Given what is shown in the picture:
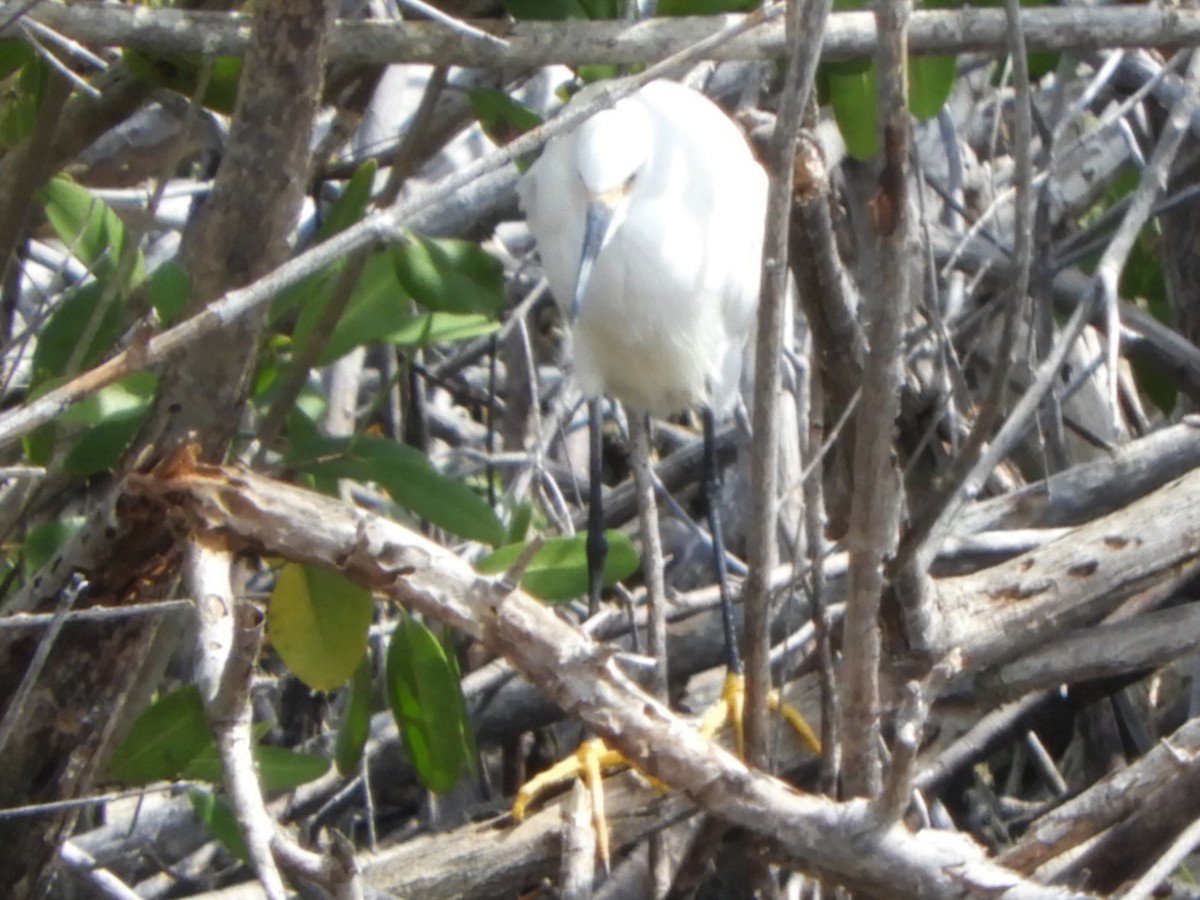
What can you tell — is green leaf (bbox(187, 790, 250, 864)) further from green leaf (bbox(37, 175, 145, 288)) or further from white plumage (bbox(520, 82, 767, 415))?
white plumage (bbox(520, 82, 767, 415))

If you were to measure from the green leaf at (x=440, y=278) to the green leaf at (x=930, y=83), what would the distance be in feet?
1.41

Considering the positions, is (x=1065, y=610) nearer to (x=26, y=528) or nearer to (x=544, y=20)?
(x=544, y=20)

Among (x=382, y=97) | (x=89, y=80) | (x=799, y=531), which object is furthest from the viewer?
(x=382, y=97)

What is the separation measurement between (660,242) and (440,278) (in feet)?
1.91

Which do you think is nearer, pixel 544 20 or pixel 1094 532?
pixel 544 20

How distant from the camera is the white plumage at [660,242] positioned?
183cm

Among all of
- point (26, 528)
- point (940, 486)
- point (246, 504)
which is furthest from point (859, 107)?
point (26, 528)

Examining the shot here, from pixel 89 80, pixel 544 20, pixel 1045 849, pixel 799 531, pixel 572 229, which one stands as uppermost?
pixel 544 20

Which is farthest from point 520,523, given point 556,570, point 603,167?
point 603,167

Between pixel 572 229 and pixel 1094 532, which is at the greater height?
pixel 572 229

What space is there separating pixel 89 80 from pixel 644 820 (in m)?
0.88

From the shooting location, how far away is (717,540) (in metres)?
1.88

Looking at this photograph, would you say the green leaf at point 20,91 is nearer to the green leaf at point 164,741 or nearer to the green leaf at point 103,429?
the green leaf at point 103,429

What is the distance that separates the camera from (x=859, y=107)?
1412 mm
